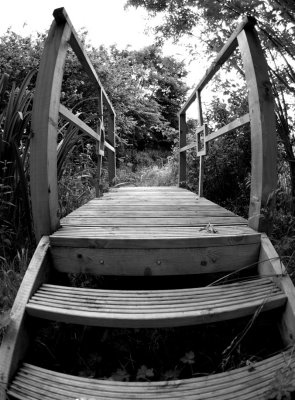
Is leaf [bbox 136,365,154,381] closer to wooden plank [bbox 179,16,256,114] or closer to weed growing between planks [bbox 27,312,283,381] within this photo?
weed growing between planks [bbox 27,312,283,381]

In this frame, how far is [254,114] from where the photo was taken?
1248mm

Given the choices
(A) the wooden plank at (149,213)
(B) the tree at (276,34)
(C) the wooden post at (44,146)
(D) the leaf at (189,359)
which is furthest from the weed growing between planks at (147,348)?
(B) the tree at (276,34)

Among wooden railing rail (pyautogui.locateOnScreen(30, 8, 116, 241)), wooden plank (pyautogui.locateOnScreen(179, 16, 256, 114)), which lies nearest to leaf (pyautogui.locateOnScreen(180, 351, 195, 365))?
wooden railing rail (pyautogui.locateOnScreen(30, 8, 116, 241))

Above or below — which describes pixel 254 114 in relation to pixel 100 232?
above

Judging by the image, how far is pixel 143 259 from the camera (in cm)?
109

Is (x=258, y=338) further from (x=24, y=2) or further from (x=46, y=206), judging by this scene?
(x=24, y=2)

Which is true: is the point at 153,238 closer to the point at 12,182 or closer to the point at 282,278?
the point at 282,278

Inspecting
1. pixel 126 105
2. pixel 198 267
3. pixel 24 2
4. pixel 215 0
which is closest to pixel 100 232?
pixel 198 267

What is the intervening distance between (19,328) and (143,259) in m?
0.48

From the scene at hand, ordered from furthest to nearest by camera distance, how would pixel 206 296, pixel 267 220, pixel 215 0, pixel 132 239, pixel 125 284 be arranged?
pixel 215 0, pixel 125 284, pixel 267 220, pixel 132 239, pixel 206 296

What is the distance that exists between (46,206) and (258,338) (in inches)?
38.4

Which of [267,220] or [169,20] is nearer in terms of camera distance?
[267,220]

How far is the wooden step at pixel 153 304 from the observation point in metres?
0.84

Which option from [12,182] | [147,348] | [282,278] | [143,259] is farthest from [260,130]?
[12,182]
